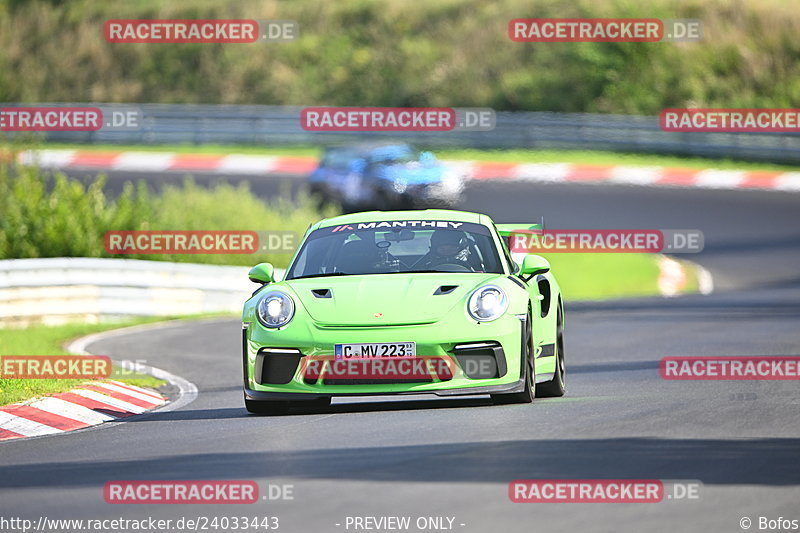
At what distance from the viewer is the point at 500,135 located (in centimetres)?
3781

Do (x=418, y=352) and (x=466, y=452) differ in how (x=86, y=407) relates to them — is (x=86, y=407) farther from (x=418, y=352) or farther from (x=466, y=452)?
(x=466, y=452)

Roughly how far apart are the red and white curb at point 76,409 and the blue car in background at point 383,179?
1681 centimetres

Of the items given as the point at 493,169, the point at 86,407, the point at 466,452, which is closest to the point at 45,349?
the point at 86,407

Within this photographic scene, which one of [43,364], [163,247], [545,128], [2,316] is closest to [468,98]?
[545,128]

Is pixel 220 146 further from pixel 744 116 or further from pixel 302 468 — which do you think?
pixel 302 468

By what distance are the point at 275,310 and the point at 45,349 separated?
6303mm

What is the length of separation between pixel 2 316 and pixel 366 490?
11687 millimetres

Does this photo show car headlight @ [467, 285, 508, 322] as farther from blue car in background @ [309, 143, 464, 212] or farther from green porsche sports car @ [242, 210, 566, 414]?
blue car in background @ [309, 143, 464, 212]

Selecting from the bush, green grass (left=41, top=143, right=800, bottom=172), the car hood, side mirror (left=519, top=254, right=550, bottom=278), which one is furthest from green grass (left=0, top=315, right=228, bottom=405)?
green grass (left=41, top=143, right=800, bottom=172)

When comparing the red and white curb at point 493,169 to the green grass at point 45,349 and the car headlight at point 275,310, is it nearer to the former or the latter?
the green grass at point 45,349

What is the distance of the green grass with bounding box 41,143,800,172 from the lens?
117ft

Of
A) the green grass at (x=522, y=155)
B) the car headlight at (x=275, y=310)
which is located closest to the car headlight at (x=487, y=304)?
the car headlight at (x=275, y=310)

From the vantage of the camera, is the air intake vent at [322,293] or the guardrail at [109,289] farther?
the guardrail at [109,289]

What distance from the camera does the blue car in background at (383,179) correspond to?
2914cm
